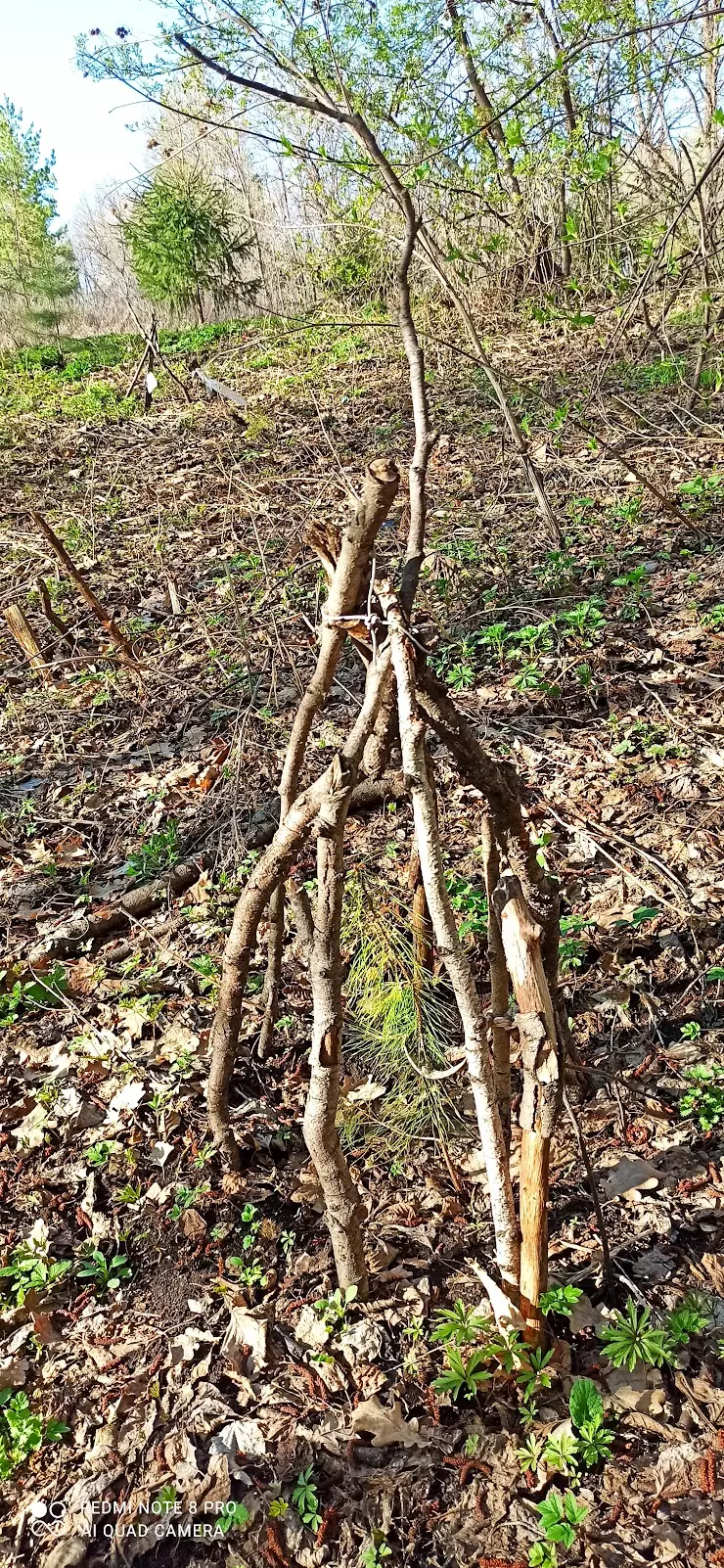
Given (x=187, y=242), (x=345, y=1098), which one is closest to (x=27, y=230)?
(x=187, y=242)

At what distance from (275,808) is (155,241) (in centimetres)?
1586

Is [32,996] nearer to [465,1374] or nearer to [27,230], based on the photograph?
[465,1374]

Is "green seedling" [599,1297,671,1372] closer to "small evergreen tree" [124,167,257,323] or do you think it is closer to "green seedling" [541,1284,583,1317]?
"green seedling" [541,1284,583,1317]

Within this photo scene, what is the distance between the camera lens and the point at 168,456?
323 inches

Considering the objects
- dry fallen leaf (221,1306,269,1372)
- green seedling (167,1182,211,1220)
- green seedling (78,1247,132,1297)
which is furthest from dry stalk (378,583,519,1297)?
green seedling (78,1247,132,1297)

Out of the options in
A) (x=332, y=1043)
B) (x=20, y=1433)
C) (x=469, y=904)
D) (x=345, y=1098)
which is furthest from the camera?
(x=469, y=904)

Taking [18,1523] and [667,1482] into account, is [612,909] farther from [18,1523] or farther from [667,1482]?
[18,1523]

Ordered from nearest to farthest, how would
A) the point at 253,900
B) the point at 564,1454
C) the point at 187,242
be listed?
the point at 564,1454 < the point at 253,900 < the point at 187,242

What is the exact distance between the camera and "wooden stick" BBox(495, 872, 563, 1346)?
150cm

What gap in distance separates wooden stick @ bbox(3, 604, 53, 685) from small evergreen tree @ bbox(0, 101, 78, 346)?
19578 mm

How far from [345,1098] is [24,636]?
4069 millimetres

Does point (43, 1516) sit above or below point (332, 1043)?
below

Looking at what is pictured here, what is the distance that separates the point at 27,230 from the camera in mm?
20891

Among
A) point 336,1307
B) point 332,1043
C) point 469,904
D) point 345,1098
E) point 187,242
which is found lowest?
point 336,1307
